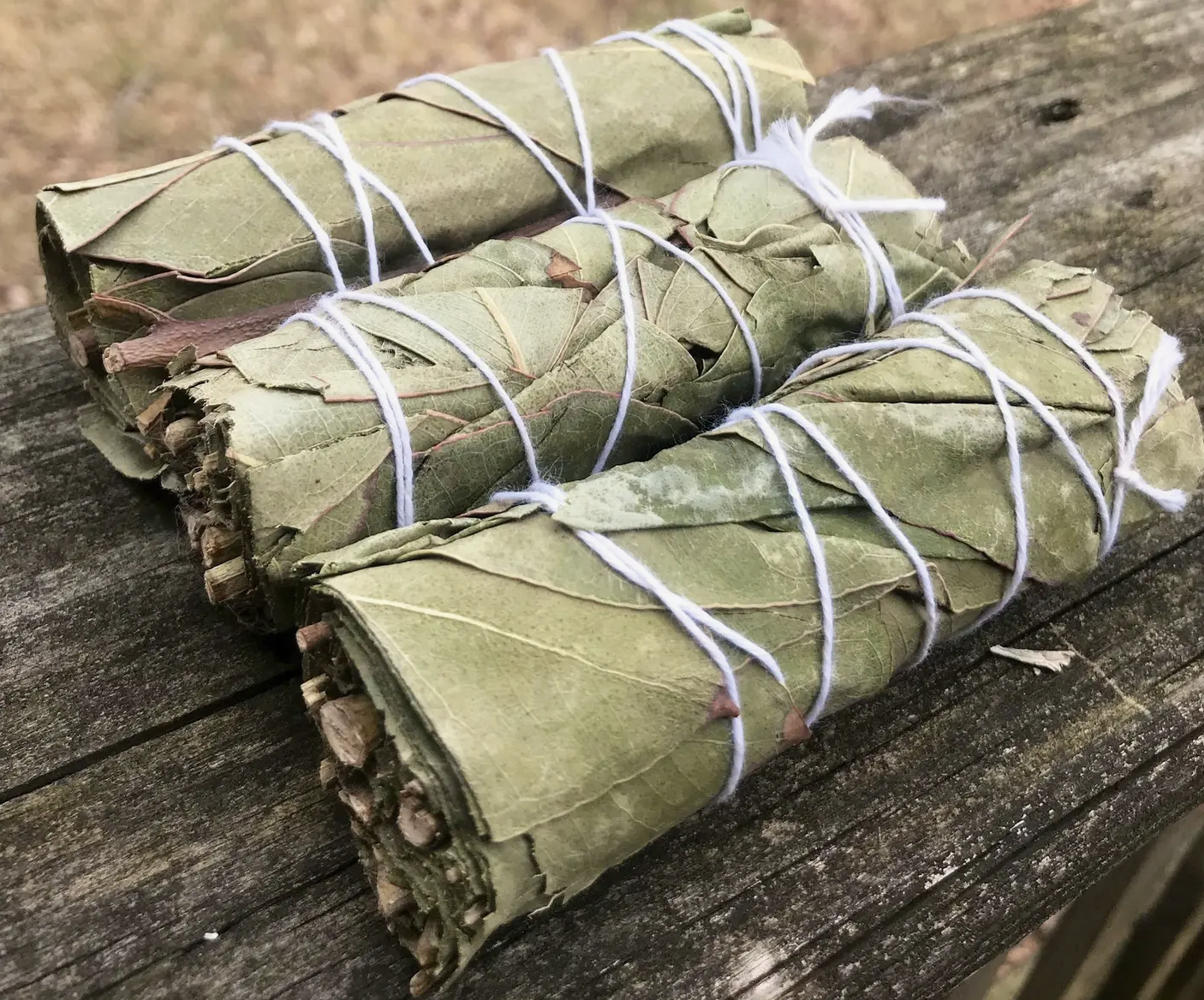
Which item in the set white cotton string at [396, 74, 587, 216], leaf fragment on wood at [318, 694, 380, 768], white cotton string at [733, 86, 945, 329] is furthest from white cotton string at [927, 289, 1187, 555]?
leaf fragment on wood at [318, 694, 380, 768]

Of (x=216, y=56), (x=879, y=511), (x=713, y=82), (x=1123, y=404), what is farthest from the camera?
(x=216, y=56)

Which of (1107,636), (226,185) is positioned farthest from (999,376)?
(226,185)

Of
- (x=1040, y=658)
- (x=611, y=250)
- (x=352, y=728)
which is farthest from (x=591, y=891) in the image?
(x=611, y=250)

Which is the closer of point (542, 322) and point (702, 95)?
point (542, 322)

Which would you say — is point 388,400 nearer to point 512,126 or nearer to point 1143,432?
point 512,126

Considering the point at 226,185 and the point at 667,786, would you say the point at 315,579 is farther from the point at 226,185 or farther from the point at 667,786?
the point at 226,185

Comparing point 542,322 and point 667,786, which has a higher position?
point 542,322

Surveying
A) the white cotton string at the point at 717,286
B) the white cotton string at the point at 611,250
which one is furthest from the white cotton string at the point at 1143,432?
the white cotton string at the point at 611,250
